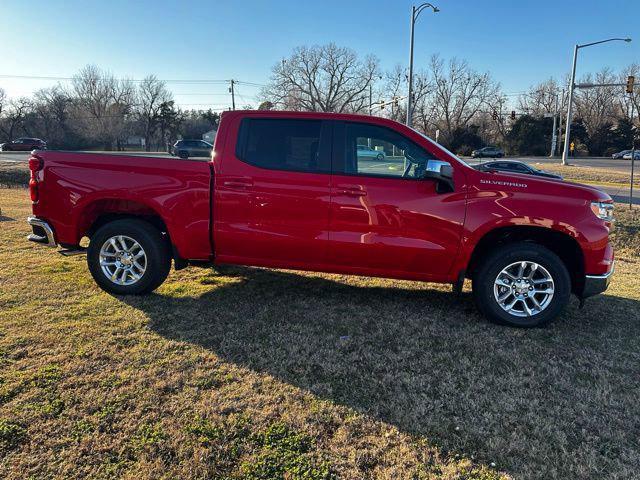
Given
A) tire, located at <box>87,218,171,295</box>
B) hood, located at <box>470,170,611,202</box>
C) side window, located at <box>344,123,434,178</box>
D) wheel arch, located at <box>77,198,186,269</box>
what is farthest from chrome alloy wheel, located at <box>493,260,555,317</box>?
tire, located at <box>87,218,171,295</box>

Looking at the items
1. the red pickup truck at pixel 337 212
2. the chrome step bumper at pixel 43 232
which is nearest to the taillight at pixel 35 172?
the red pickup truck at pixel 337 212

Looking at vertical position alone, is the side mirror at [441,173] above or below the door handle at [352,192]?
above

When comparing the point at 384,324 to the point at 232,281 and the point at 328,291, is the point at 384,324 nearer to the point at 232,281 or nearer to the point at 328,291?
the point at 328,291

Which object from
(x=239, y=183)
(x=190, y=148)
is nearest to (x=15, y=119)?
(x=190, y=148)

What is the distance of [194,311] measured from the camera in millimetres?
4480

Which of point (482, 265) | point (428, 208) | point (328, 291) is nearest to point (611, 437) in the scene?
point (482, 265)

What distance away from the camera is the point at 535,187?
418cm

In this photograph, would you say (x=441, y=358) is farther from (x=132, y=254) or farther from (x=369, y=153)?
(x=132, y=254)

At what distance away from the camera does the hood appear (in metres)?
4.16

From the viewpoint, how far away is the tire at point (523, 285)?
4234mm

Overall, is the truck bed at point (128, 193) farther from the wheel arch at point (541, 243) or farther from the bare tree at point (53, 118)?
the bare tree at point (53, 118)

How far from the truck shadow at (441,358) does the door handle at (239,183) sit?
122cm

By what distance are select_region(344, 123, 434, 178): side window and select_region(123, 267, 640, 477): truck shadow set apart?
142 centimetres

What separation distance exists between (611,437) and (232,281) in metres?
4.03
